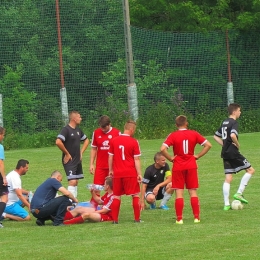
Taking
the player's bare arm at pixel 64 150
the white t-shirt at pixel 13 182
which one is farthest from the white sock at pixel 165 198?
the white t-shirt at pixel 13 182

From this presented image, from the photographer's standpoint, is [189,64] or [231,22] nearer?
[189,64]

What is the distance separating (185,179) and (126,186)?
36.3 inches

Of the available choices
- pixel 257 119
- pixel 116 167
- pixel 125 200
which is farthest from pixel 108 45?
pixel 116 167

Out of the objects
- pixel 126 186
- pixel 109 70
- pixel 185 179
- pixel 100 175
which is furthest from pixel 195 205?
pixel 109 70

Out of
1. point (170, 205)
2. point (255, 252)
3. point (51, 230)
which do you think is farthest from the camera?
point (170, 205)

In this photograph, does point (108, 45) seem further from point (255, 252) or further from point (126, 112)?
point (255, 252)

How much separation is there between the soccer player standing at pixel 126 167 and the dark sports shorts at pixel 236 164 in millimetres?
2320

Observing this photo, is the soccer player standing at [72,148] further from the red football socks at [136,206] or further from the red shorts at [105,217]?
the red football socks at [136,206]

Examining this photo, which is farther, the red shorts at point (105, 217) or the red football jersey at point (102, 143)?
the red football jersey at point (102, 143)

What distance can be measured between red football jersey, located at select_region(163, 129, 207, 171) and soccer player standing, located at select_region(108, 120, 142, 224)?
586 mm

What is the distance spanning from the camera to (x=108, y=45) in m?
32.3

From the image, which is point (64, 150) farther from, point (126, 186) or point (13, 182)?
point (126, 186)

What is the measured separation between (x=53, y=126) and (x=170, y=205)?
15842mm

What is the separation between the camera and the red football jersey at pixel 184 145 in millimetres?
12625
